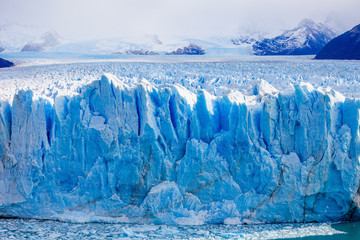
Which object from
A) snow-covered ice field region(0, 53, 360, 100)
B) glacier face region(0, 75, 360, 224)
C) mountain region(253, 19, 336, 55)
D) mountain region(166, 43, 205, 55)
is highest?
mountain region(253, 19, 336, 55)

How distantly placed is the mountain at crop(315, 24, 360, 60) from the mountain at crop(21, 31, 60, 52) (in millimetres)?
13990

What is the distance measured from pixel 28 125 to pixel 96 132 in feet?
3.40

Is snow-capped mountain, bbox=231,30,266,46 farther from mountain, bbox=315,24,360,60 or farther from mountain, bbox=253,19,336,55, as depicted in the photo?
mountain, bbox=315,24,360,60

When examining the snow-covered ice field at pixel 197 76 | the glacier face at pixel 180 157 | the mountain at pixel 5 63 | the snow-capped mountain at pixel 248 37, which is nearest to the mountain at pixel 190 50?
the snow-capped mountain at pixel 248 37

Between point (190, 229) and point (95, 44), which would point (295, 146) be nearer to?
point (190, 229)

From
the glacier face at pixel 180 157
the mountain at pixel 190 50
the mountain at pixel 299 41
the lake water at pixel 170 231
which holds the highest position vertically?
the mountain at pixel 299 41

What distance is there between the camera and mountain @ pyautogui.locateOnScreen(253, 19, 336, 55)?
54.7 feet

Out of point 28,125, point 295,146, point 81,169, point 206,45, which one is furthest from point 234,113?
point 206,45

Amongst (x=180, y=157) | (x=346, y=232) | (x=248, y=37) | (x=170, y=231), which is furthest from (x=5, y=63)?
(x=248, y=37)

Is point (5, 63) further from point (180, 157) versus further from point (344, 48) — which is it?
point (344, 48)

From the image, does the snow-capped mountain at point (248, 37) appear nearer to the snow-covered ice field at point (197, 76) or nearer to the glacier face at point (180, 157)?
the snow-covered ice field at point (197, 76)

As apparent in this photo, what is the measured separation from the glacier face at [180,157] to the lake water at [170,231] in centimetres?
17

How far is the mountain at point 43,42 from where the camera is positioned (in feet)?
70.5

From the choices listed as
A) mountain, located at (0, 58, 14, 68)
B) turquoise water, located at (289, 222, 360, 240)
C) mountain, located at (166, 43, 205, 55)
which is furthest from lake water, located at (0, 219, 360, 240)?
mountain, located at (166, 43, 205, 55)
